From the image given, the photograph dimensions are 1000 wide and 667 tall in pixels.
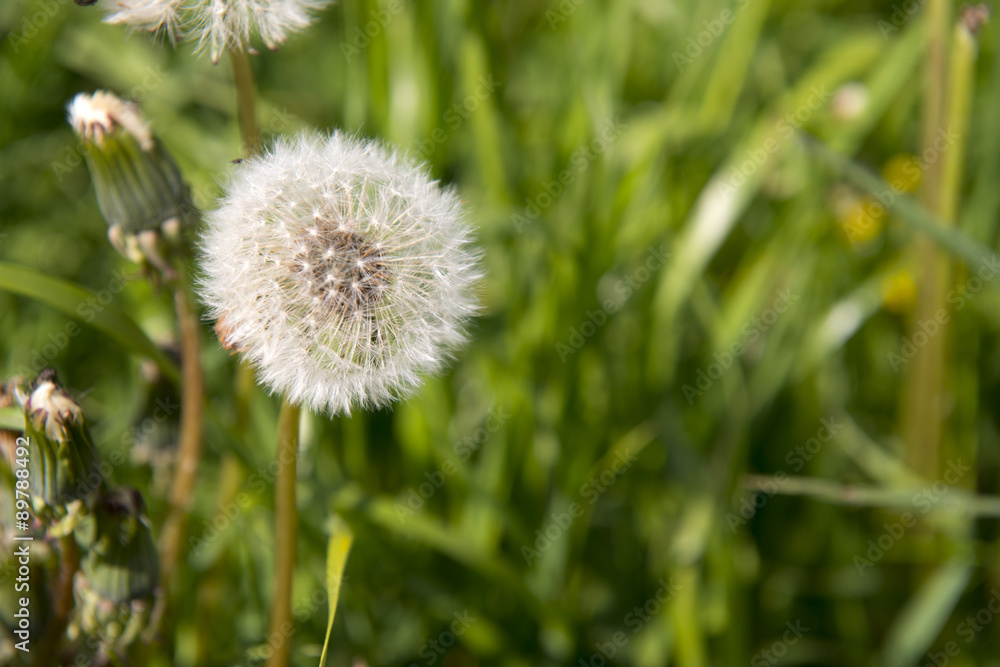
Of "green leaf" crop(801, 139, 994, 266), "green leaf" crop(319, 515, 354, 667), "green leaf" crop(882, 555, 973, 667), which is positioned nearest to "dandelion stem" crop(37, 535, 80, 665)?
"green leaf" crop(319, 515, 354, 667)

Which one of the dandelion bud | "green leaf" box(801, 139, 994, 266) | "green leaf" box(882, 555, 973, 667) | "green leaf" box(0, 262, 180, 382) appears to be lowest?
"green leaf" box(882, 555, 973, 667)

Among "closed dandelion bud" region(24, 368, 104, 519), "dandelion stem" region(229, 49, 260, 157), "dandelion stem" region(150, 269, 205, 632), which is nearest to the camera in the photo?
"closed dandelion bud" region(24, 368, 104, 519)

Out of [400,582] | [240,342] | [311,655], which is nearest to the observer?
[240,342]

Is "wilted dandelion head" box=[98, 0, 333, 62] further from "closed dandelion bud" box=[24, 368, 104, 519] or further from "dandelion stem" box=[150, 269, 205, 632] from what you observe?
"closed dandelion bud" box=[24, 368, 104, 519]

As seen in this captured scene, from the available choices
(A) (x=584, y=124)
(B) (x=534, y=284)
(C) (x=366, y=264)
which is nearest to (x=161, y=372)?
(C) (x=366, y=264)

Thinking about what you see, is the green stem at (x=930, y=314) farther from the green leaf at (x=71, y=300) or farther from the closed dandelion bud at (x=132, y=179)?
the green leaf at (x=71, y=300)

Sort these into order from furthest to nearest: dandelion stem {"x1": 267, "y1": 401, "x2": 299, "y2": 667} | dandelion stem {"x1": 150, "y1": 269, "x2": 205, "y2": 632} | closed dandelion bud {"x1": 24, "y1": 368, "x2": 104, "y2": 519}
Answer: dandelion stem {"x1": 150, "y1": 269, "x2": 205, "y2": 632} → dandelion stem {"x1": 267, "y1": 401, "x2": 299, "y2": 667} → closed dandelion bud {"x1": 24, "y1": 368, "x2": 104, "y2": 519}

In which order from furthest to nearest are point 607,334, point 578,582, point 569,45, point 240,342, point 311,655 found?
point 569,45 → point 607,334 → point 578,582 → point 311,655 → point 240,342

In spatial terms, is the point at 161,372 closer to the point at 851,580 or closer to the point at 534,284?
the point at 534,284
